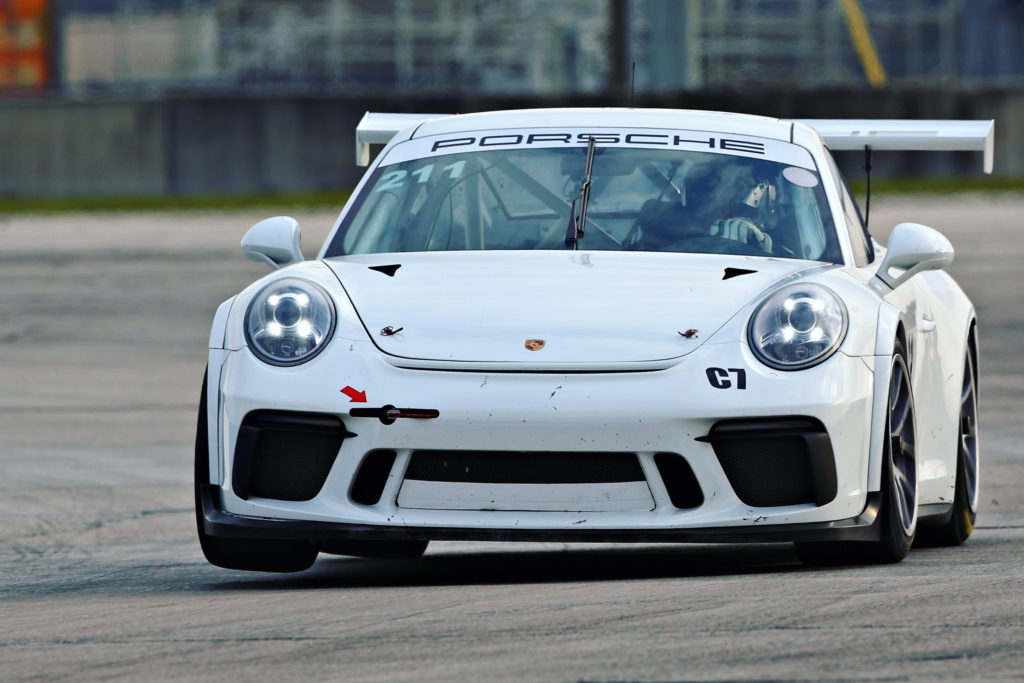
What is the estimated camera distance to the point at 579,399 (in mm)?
5184

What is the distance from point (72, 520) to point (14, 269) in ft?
43.9

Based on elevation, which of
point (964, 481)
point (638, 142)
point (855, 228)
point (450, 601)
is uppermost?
point (638, 142)

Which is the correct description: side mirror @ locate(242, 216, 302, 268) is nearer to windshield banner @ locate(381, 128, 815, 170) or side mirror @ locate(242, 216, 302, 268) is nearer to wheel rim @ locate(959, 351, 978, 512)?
windshield banner @ locate(381, 128, 815, 170)

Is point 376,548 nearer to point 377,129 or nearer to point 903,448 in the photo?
point 903,448

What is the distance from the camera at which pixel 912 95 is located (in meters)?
29.3

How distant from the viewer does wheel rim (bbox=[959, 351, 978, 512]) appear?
684 cm

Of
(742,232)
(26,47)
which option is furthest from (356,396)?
(26,47)

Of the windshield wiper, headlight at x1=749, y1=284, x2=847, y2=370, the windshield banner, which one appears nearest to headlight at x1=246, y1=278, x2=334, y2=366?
the windshield wiper

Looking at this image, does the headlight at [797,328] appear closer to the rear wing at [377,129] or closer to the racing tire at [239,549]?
the racing tire at [239,549]

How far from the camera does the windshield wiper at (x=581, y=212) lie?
612 centimetres

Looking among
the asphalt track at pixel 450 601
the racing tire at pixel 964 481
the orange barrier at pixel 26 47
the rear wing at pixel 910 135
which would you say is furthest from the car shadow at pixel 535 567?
the orange barrier at pixel 26 47

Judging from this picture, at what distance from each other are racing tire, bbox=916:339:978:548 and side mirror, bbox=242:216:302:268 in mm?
2139

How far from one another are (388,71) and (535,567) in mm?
28295

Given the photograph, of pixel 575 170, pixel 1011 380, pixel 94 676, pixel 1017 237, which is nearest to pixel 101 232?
pixel 1017 237
